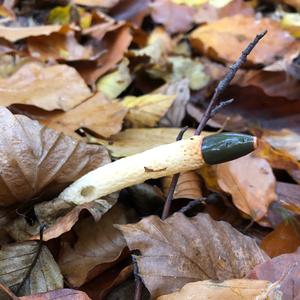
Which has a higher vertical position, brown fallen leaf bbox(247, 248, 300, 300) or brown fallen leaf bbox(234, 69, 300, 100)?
brown fallen leaf bbox(247, 248, 300, 300)

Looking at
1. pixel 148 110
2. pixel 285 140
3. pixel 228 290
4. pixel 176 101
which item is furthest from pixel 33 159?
pixel 285 140

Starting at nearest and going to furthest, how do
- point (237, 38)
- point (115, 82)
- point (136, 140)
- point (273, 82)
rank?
point (136, 140) < point (115, 82) < point (273, 82) < point (237, 38)

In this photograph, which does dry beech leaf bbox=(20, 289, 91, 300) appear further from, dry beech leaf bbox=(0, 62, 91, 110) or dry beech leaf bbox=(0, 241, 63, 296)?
dry beech leaf bbox=(0, 62, 91, 110)

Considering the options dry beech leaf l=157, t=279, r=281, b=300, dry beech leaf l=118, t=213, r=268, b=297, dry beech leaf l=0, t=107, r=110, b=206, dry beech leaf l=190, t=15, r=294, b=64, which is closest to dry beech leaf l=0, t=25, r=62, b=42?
dry beech leaf l=190, t=15, r=294, b=64

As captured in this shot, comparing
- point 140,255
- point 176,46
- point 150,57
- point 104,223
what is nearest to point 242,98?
point 150,57

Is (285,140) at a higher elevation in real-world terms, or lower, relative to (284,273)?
lower

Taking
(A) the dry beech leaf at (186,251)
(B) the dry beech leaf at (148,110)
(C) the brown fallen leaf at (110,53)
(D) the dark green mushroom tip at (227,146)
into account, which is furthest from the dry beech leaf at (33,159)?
(C) the brown fallen leaf at (110,53)

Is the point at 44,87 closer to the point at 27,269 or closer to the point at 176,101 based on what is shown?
the point at 176,101

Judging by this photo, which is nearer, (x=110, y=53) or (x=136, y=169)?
(x=136, y=169)
